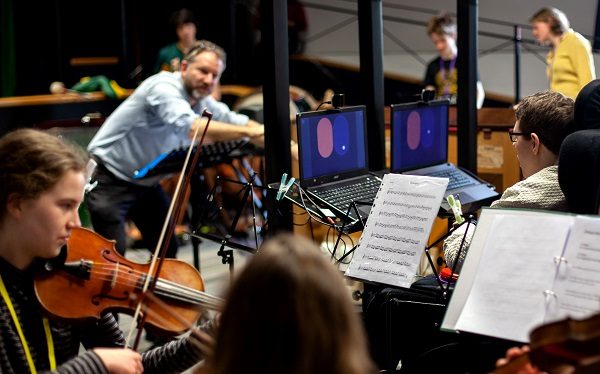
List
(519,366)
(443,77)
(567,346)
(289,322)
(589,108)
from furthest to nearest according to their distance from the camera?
(443,77)
(589,108)
(519,366)
(567,346)
(289,322)

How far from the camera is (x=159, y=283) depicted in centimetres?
222

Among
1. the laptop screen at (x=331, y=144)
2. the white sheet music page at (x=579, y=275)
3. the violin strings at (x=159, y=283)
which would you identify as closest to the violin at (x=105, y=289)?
the violin strings at (x=159, y=283)

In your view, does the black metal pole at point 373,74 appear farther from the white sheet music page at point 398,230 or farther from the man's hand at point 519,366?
the man's hand at point 519,366

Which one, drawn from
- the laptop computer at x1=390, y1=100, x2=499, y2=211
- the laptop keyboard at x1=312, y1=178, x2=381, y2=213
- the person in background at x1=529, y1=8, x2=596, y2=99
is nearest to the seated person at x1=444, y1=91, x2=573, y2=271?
the laptop keyboard at x1=312, y1=178, x2=381, y2=213

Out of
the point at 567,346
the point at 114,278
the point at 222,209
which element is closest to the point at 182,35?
the point at 222,209

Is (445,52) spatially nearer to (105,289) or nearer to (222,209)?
(222,209)

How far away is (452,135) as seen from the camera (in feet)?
17.1

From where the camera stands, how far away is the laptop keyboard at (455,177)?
384cm

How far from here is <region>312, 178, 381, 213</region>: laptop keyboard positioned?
10.9 feet

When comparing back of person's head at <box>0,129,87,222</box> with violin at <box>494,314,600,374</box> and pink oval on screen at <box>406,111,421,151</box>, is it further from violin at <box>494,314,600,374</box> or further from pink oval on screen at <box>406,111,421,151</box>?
pink oval on screen at <box>406,111,421,151</box>

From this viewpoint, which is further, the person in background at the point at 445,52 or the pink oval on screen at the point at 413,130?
the person in background at the point at 445,52

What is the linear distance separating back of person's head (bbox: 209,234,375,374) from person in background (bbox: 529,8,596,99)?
4406 millimetres

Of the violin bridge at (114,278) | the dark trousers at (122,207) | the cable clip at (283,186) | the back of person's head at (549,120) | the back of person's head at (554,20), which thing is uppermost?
the back of person's head at (554,20)

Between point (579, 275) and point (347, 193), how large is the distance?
1.53 meters
